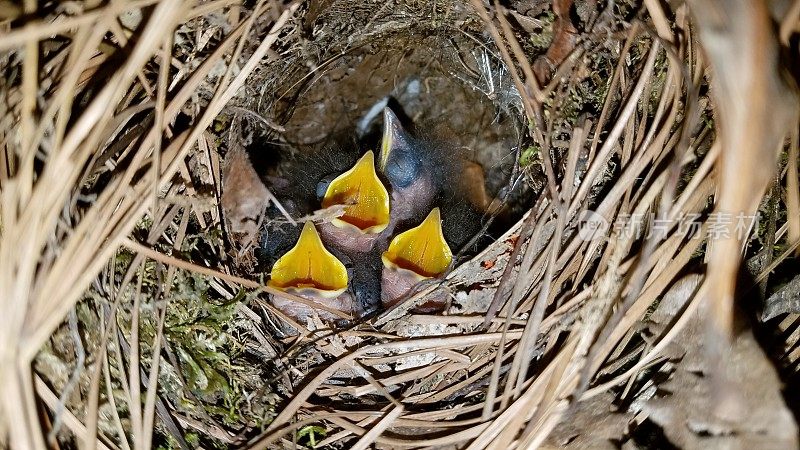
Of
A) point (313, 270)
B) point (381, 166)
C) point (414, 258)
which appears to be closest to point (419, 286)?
point (414, 258)

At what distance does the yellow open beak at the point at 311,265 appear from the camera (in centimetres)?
133

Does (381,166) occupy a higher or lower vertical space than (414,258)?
higher

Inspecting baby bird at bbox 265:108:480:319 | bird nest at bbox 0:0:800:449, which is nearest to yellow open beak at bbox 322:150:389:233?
baby bird at bbox 265:108:480:319

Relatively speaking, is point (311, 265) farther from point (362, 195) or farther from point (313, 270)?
point (362, 195)

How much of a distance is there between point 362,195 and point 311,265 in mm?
205

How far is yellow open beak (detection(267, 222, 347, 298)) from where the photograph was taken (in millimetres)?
1334

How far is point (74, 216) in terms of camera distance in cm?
90

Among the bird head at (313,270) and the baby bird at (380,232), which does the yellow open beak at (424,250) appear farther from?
the bird head at (313,270)

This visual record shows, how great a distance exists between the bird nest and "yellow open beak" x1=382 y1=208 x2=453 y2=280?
12cm

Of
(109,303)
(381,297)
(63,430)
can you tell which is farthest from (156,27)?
(381,297)

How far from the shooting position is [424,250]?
4.58 ft

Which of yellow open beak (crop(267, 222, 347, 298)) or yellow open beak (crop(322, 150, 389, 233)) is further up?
yellow open beak (crop(322, 150, 389, 233))

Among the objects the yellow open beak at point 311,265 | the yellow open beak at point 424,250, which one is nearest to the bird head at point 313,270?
the yellow open beak at point 311,265

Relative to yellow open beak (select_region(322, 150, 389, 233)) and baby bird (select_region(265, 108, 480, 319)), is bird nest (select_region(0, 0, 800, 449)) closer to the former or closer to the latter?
baby bird (select_region(265, 108, 480, 319))
